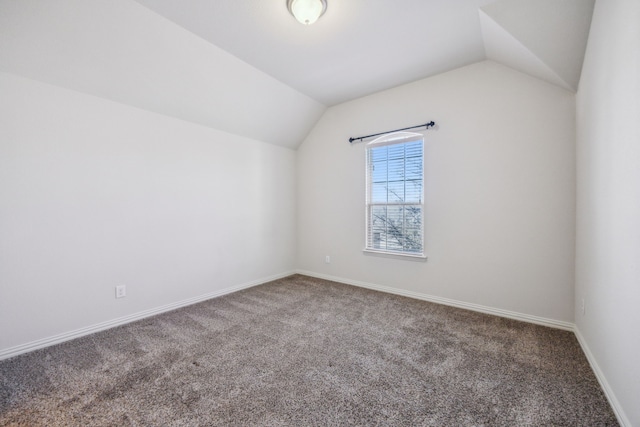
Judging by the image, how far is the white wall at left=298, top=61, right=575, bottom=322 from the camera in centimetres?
248

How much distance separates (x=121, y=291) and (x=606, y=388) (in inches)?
153

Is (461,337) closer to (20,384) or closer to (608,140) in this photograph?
(608,140)

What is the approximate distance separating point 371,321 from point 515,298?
1489mm

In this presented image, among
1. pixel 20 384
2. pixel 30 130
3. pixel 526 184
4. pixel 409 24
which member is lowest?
pixel 20 384

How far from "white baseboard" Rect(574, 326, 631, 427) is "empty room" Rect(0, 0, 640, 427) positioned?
2 centimetres

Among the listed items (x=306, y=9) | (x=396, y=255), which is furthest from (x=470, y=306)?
(x=306, y=9)

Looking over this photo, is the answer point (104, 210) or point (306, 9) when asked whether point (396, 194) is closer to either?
point (306, 9)

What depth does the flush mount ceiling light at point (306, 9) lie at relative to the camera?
1.96 m

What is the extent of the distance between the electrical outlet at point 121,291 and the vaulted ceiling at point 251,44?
6.14 ft

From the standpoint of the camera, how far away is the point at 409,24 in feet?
7.45

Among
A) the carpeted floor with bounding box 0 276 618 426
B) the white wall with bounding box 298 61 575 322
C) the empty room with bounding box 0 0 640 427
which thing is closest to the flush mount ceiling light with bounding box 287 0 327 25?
the empty room with bounding box 0 0 640 427

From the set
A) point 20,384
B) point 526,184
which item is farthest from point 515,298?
point 20,384

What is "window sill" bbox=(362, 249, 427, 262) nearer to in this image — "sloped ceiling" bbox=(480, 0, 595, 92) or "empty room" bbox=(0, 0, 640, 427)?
"empty room" bbox=(0, 0, 640, 427)

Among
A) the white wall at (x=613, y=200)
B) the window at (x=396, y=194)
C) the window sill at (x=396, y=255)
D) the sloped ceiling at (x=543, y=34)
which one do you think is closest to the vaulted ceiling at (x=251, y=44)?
the sloped ceiling at (x=543, y=34)
